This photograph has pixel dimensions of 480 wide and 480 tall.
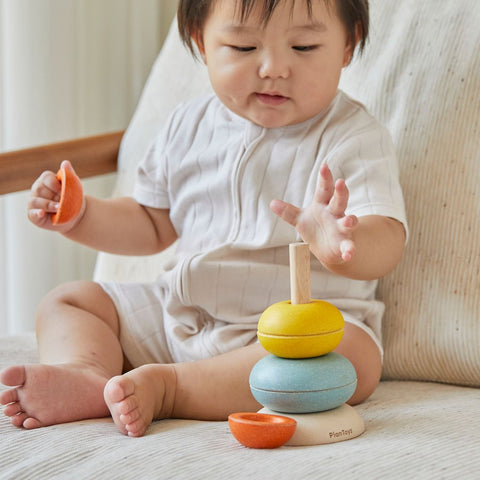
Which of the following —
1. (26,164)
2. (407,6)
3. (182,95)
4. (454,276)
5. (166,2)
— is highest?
(166,2)

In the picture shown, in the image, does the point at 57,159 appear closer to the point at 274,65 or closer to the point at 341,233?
the point at 274,65

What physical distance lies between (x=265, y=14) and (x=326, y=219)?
263 millimetres

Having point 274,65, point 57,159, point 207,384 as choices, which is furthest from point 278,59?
point 57,159

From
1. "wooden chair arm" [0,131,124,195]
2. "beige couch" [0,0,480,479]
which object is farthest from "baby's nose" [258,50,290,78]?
"wooden chair arm" [0,131,124,195]

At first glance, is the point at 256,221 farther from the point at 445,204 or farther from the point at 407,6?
the point at 407,6

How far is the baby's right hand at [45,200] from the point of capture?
97cm

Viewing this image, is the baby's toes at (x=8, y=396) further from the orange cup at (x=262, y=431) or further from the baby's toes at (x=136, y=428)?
the orange cup at (x=262, y=431)

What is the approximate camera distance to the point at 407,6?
1086 mm

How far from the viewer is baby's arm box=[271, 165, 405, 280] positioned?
717mm

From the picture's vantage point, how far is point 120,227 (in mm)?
1085

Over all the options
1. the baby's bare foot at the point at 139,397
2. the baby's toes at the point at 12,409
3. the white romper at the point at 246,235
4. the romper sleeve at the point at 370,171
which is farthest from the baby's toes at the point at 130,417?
the romper sleeve at the point at 370,171

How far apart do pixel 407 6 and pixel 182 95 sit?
0.42m

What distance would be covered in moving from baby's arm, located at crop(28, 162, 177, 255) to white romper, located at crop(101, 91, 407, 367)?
0.08 meters

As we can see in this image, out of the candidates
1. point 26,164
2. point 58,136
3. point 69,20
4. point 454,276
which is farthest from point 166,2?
point 454,276
